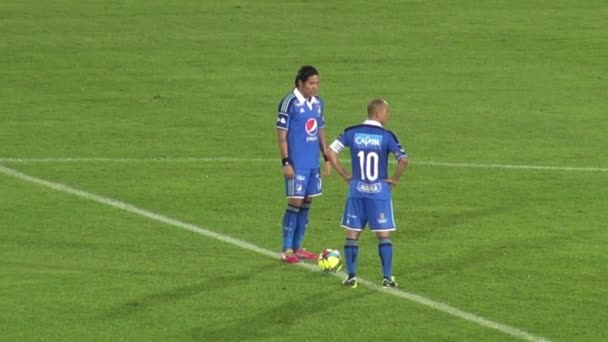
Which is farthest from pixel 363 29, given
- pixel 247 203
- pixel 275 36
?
pixel 247 203

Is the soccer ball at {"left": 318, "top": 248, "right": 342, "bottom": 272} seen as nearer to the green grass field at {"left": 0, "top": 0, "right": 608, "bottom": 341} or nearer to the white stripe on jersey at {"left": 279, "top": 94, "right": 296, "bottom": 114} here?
the green grass field at {"left": 0, "top": 0, "right": 608, "bottom": 341}

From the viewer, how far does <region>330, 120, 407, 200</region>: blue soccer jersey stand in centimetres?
1836

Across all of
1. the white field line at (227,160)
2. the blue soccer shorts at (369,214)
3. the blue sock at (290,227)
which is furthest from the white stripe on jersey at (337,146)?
the white field line at (227,160)

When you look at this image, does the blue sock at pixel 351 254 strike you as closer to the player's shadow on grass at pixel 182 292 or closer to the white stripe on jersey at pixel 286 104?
the player's shadow on grass at pixel 182 292

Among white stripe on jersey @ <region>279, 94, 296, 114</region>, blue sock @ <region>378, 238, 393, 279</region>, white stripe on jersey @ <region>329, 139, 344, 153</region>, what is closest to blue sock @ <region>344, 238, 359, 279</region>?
blue sock @ <region>378, 238, 393, 279</region>

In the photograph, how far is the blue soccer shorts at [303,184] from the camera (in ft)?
66.1

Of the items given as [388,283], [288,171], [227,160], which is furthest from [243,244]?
[227,160]

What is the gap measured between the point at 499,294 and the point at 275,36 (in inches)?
967

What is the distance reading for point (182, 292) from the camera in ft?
60.7

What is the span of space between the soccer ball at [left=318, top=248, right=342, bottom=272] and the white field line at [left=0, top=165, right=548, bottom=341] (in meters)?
0.11

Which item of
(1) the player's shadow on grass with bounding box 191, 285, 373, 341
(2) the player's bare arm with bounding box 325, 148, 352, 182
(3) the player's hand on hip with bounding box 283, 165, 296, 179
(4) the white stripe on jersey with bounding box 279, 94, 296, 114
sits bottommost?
(1) the player's shadow on grass with bounding box 191, 285, 373, 341

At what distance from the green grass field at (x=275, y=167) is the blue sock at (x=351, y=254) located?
0.22 metres

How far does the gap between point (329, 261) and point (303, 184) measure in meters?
1.15

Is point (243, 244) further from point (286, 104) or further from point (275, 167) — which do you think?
point (275, 167)
